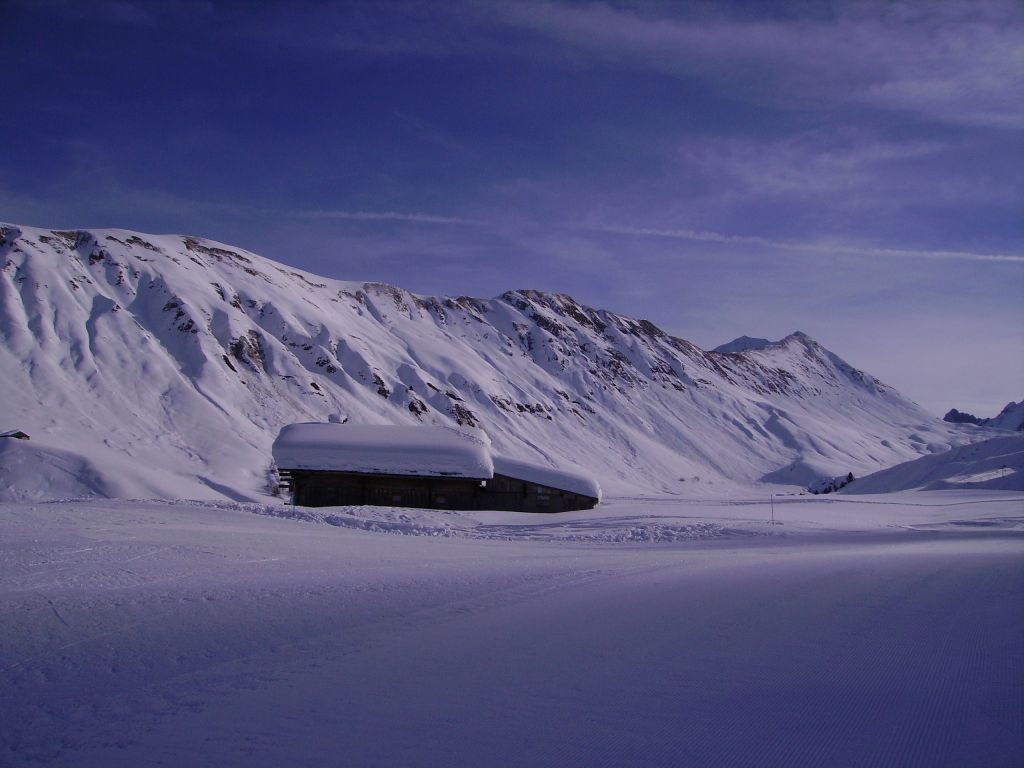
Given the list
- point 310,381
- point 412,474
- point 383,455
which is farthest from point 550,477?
point 310,381

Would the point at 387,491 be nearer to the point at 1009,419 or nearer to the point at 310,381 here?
the point at 310,381

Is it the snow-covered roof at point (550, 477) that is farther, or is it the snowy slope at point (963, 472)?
the snowy slope at point (963, 472)

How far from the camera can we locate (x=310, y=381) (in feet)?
243

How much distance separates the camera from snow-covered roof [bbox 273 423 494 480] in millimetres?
32781

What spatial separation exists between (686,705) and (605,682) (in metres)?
0.79

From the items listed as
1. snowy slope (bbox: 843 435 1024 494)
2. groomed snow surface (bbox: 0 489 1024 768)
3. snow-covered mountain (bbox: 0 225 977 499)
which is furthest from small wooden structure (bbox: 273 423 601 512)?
snowy slope (bbox: 843 435 1024 494)

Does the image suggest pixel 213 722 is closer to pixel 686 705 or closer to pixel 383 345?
pixel 686 705

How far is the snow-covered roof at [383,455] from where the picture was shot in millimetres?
32781

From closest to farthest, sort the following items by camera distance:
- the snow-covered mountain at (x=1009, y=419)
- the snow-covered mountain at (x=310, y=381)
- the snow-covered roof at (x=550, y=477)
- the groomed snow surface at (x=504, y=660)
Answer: the groomed snow surface at (x=504, y=660) < the snow-covered roof at (x=550, y=477) < the snow-covered mountain at (x=310, y=381) < the snow-covered mountain at (x=1009, y=419)

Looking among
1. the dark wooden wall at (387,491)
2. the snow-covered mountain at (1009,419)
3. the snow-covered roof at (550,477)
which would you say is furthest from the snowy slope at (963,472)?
the snow-covered mountain at (1009,419)

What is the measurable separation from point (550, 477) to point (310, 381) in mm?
44690

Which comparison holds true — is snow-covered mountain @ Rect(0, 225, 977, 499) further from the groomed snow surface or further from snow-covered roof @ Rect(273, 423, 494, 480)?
the groomed snow surface

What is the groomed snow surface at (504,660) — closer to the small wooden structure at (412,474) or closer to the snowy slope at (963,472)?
the small wooden structure at (412,474)

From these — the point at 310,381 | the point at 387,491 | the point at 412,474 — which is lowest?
the point at 387,491
